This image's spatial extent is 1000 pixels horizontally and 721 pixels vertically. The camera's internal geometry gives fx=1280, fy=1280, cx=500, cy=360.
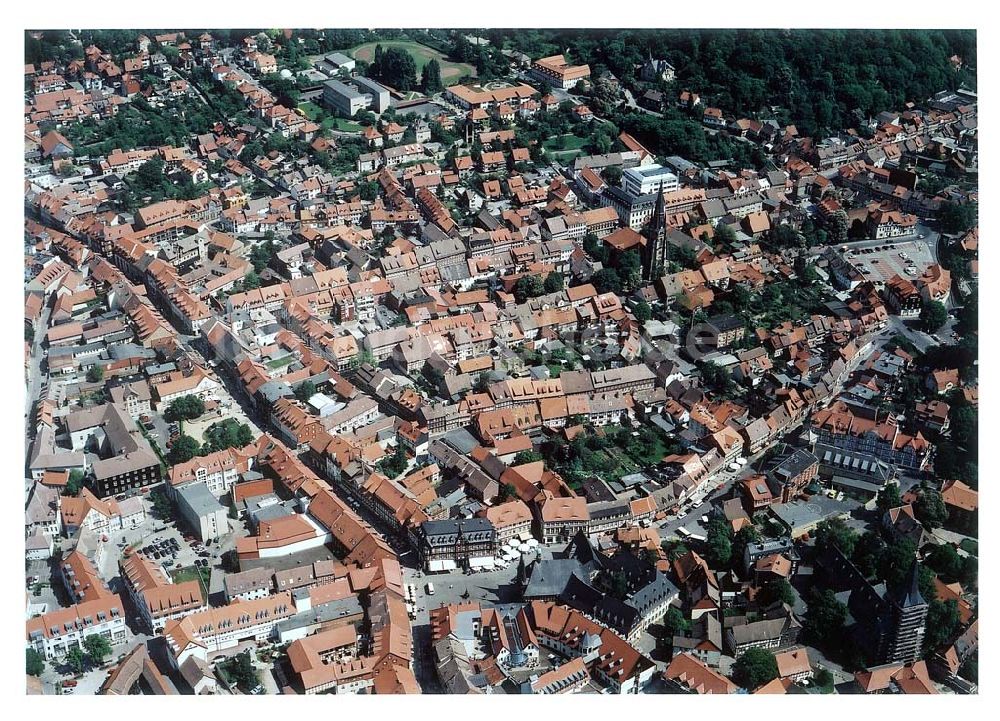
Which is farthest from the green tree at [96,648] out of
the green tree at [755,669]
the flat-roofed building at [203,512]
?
the green tree at [755,669]

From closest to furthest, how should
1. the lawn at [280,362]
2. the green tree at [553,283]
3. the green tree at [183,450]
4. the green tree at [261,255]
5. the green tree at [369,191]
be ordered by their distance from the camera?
the green tree at [183,450] < the lawn at [280,362] < the green tree at [553,283] < the green tree at [261,255] < the green tree at [369,191]

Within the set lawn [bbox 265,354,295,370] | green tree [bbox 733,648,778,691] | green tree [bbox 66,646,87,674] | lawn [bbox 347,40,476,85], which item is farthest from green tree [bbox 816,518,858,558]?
lawn [bbox 347,40,476,85]

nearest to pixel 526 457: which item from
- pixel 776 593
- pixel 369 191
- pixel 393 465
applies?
pixel 393 465

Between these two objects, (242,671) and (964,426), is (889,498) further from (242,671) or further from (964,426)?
(242,671)

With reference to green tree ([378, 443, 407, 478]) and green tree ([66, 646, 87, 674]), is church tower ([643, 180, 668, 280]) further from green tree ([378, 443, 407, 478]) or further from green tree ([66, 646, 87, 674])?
green tree ([66, 646, 87, 674])

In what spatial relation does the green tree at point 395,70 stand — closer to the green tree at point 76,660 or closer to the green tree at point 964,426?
the green tree at point 964,426

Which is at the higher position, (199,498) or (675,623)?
(199,498)
